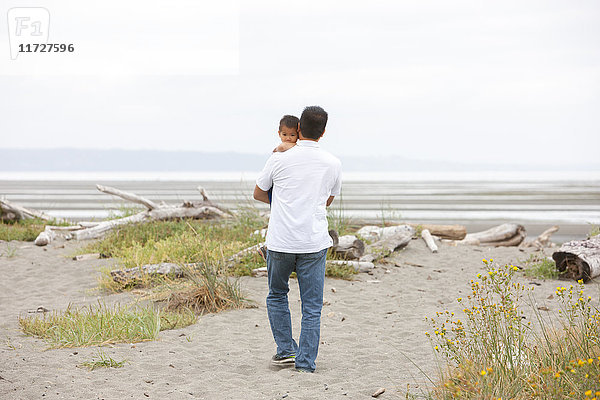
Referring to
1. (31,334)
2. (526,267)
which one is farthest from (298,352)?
(526,267)

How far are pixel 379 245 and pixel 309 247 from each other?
6.75 m

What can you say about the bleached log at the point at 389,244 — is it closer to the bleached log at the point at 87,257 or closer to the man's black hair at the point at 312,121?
the bleached log at the point at 87,257

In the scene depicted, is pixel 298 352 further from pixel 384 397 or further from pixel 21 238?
pixel 21 238

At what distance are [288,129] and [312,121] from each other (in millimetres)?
291

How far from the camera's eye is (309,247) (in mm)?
4656

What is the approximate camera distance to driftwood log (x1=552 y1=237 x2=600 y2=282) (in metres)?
8.91

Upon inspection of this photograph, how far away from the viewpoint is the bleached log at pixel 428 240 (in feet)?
39.1

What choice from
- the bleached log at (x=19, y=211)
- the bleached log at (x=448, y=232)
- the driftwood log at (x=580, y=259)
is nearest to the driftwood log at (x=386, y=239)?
the bleached log at (x=448, y=232)

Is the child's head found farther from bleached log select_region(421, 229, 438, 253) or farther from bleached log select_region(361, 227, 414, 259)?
bleached log select_region(421, 229, 438, 253)

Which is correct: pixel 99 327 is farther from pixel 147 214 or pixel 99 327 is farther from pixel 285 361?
pixel 147 214

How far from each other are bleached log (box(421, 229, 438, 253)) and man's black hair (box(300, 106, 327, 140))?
25.7 ft

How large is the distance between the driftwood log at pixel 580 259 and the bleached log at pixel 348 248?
3200 mm

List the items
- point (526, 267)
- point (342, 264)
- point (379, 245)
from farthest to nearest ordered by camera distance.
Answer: point (379, 245) → point (526, 267) → point (342, 264)

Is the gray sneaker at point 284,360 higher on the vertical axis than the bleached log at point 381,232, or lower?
lower
